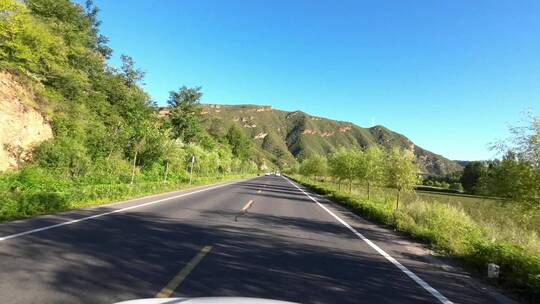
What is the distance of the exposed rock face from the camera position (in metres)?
22.5

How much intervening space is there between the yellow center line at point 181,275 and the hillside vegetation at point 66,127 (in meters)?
6.53

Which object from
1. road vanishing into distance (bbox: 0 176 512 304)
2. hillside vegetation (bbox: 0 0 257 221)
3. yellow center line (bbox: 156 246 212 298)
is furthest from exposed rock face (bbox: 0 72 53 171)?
yellow center line (bbox: 156 246 212 298)

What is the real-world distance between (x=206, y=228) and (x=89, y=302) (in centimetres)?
695

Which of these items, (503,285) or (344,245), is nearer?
(503,285)

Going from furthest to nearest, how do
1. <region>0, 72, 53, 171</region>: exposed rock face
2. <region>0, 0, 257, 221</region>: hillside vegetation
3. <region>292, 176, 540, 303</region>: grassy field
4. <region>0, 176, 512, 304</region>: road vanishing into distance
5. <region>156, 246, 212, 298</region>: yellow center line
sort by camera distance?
1. <region>0, 72, 53, 171</region>: exposed rock face
2. <region>0, 0, 257, 221</region>: hillside vegetation
3. <region>292, 176, 540, 303</region>: grassy field
4. <region>0, 176, 512, 304</region>: road vanishing into distance
5. <region>156, 246, 212, 298</region>: yellow center line

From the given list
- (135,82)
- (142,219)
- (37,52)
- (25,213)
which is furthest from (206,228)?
(135,82)

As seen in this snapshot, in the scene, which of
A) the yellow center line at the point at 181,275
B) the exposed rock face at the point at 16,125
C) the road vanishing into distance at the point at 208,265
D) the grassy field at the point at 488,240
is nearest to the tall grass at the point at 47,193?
the road vanishing into distance at the point at 208,265

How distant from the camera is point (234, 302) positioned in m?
3.69

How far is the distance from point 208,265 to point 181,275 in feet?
2.99

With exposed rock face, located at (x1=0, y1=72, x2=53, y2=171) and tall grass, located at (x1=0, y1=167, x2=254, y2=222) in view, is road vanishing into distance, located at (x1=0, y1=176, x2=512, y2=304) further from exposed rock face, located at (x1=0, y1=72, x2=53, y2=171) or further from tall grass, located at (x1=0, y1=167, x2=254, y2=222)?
exposed rock face, located at (x1=0, y1=72, x2=53, y2=171)

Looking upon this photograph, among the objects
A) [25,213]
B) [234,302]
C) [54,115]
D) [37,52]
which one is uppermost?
[37,52]

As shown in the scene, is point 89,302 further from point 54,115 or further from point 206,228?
point 54,115

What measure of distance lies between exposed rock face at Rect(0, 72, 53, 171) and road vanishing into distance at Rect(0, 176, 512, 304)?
42.0 feet

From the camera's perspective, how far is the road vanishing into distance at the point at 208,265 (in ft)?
19.0
